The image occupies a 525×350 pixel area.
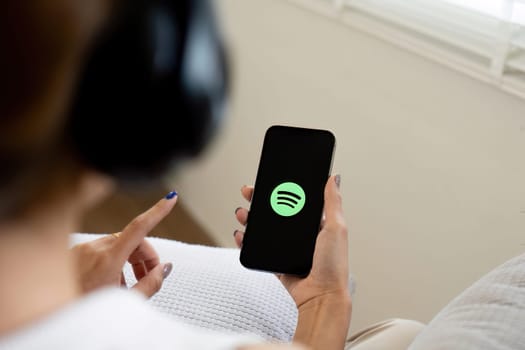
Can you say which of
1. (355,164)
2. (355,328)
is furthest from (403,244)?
(355,328)

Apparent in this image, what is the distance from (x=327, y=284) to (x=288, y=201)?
0.12 meters

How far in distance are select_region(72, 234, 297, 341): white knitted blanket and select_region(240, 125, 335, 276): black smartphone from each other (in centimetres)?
6

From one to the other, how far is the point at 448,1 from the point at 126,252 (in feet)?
2.00

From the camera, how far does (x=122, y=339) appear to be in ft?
1.24

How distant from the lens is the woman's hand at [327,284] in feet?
2.54

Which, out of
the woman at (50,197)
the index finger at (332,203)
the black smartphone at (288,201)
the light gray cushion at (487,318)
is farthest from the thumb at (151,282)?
the woman at (50,197)

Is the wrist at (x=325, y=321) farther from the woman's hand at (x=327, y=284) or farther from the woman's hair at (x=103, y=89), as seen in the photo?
the woman's hair at (x=103, y=89)

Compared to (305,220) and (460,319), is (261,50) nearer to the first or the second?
(305,220)

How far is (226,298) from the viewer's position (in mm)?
898

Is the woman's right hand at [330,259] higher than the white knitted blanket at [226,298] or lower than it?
higher

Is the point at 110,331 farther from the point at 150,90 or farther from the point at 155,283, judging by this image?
the point at 155,283

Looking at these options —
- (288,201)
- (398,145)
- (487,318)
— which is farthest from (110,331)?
(398,145)

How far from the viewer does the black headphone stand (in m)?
0.32

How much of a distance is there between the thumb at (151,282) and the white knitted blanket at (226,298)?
0.07m
